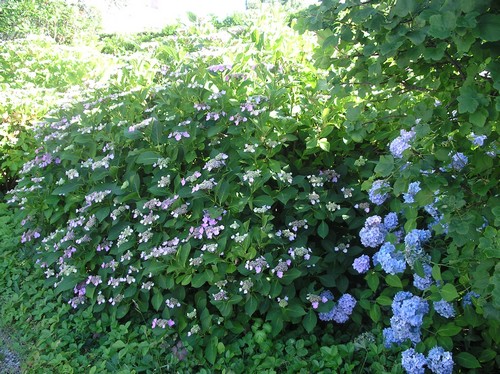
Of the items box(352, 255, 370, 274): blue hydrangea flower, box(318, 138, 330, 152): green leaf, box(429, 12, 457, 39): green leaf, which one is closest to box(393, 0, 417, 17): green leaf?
box(429, 12, 457, 39): green leaf

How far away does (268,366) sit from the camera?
2627 mm

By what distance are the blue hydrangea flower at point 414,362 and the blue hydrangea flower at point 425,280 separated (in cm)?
30

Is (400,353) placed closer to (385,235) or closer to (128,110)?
(385,235)

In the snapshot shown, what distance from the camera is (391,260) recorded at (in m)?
2.46

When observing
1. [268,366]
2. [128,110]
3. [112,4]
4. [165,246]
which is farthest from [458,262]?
[112,4]

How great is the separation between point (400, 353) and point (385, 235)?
1.87 feet

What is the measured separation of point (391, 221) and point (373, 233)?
15 centimetres

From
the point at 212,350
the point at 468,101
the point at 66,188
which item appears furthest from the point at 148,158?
the point at 468,101

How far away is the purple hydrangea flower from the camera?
7.56 ft

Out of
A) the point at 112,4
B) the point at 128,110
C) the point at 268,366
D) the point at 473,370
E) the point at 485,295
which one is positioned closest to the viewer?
the point at 485,295

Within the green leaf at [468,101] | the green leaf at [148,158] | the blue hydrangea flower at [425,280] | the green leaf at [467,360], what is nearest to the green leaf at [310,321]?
the blue hydrangea flower at [425,280]

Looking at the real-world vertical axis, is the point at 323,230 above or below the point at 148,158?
below

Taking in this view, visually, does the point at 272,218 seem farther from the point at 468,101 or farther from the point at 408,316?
the point at 468,101

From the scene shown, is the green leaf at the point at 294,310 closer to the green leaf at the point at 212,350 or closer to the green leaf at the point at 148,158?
the green leaf at the point at 212,350
